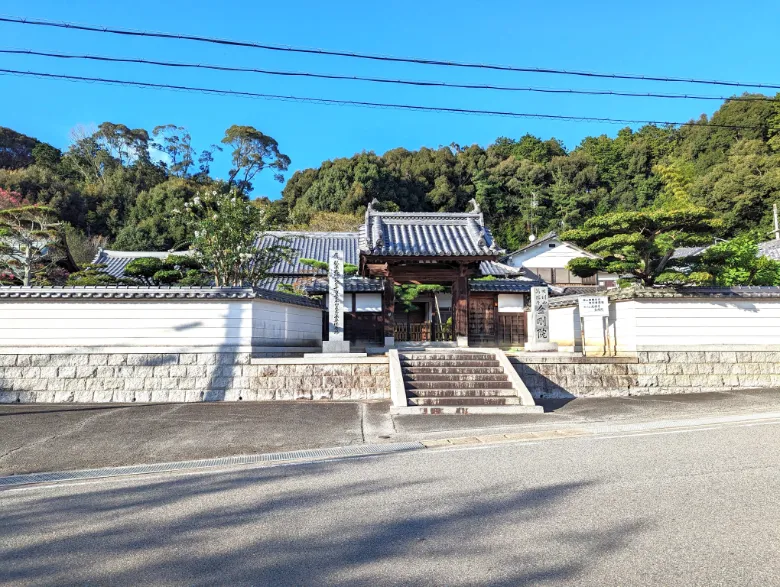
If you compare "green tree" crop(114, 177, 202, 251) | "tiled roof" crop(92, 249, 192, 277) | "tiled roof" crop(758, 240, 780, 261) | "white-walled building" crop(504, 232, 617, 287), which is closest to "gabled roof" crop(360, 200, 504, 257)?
"tiled roof" crop(92, 249, 192, 277)

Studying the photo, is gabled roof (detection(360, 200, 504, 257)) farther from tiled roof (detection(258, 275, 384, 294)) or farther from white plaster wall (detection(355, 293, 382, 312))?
white plaster wall (detection(355, 293, 382, 312))

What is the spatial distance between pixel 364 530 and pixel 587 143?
65.6m

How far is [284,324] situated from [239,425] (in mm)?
5069

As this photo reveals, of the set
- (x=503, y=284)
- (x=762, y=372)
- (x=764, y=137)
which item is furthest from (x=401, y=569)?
(x=764, y=137)

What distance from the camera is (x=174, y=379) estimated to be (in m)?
11.5

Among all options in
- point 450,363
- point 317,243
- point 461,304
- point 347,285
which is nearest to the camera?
point 450,363

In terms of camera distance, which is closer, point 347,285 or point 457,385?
point 457,385

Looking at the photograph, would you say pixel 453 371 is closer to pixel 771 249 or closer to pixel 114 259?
pixel 114 259

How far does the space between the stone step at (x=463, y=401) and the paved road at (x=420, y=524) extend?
3791 millimetres

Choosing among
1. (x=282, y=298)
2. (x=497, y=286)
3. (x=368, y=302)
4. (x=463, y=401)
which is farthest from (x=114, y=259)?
(x=463, y=401)

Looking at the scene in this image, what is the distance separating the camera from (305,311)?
15000 millimetres

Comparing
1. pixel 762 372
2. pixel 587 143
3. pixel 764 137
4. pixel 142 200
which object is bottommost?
pixel 762 372

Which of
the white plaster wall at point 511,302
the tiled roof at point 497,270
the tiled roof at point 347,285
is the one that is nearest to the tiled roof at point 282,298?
the tiled roof at point 347,285

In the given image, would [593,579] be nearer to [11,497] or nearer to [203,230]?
[11,497]
